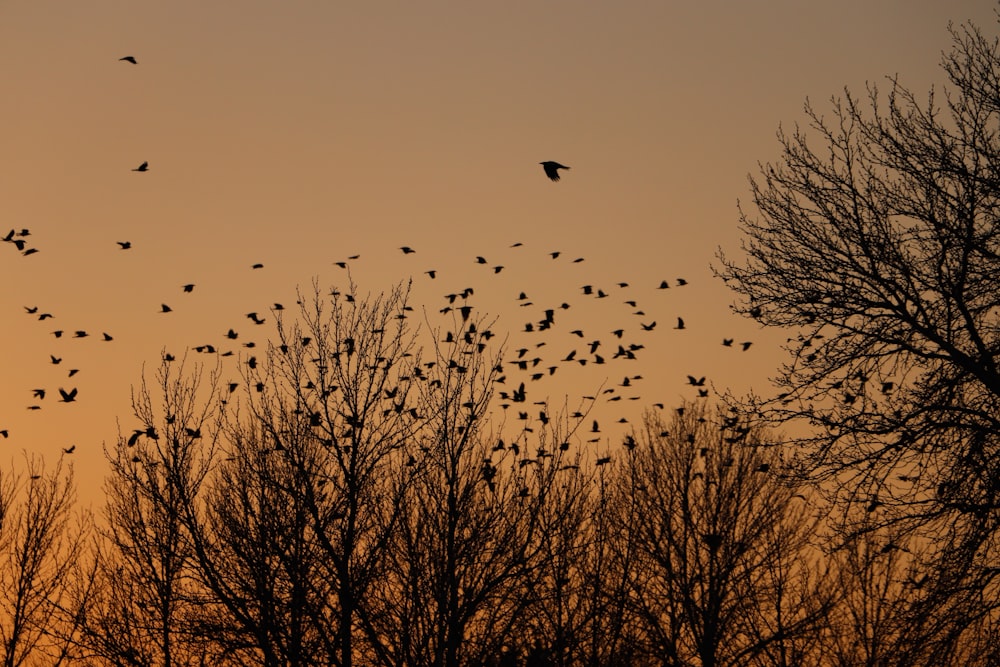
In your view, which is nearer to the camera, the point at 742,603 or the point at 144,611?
the point at 144,611

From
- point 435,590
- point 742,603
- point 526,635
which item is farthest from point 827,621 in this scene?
point 435,590

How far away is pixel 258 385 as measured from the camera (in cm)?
1546

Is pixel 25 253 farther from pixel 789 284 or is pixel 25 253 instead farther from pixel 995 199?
pixel 995 199

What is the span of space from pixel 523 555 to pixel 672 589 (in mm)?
8945

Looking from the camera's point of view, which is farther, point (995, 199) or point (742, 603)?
point (742, 603)

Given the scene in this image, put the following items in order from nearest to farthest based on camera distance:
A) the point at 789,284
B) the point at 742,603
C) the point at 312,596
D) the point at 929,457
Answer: the point at 929,457 < the point at 789,284 < the point at 312,596 < the point at 742,603

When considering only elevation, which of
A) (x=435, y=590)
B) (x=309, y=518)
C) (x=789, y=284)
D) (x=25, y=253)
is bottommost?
(x=435, y=590)

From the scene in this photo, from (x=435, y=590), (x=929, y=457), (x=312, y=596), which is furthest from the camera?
(x=312, y=596)

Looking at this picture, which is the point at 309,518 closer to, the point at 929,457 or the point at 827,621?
the point at 929,457

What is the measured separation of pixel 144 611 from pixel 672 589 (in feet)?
33.8

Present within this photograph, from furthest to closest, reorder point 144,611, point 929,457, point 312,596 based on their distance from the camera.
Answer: point 144,611 < point 312,596 < point 929,457

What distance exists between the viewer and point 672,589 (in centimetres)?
2267

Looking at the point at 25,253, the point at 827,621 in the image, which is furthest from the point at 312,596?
the point at 827,621

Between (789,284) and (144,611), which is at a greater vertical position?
(789,284)
